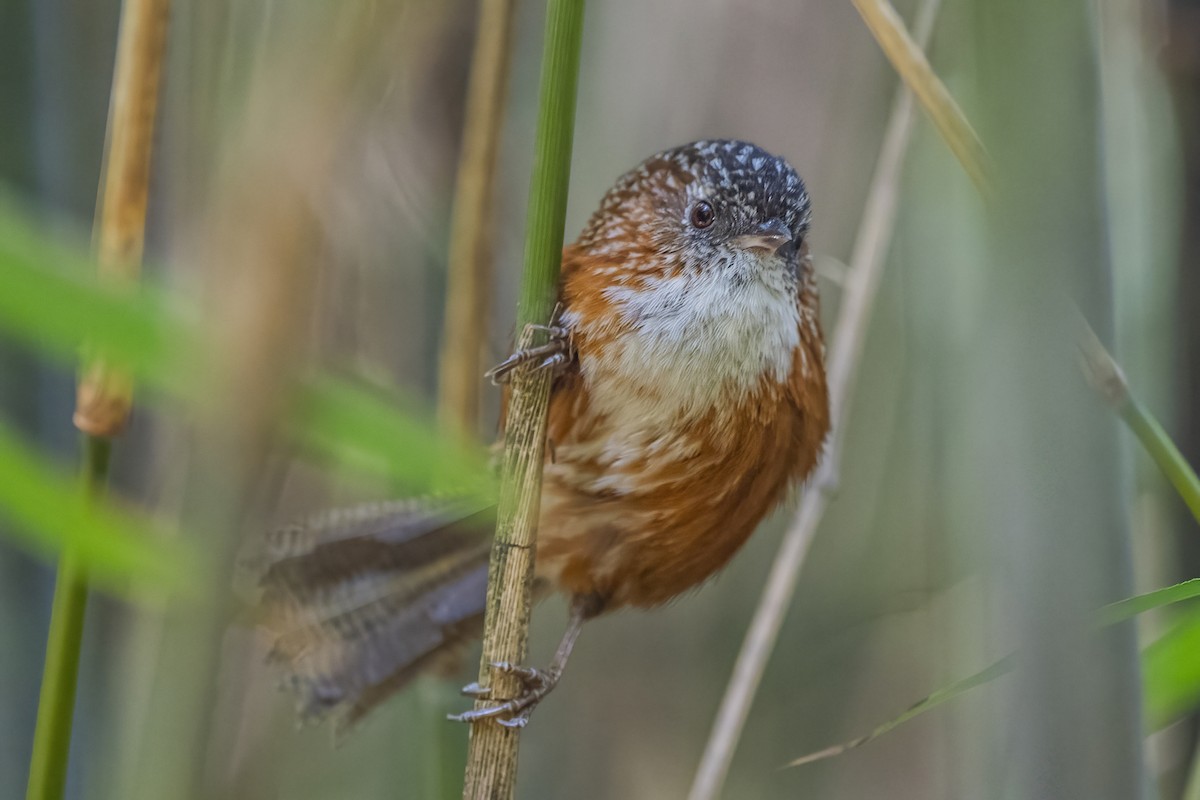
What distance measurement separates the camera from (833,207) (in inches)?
83.4

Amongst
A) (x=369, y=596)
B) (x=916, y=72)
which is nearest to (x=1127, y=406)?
(x=916, y=72)

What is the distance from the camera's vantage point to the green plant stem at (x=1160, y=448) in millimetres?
867

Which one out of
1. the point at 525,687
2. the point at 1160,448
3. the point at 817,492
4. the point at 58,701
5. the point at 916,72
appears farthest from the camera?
the point at 817,492

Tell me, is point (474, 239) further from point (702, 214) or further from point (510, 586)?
point (510, 586)

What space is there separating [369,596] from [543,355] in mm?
630

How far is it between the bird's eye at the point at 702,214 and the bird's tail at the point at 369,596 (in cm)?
51

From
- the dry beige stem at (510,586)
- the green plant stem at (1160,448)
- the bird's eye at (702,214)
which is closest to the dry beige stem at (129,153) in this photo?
the dry beige stem at (510,586)

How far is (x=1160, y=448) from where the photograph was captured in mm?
897

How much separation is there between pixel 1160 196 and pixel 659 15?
864mm

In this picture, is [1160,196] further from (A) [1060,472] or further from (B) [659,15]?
(A) [1060,472]

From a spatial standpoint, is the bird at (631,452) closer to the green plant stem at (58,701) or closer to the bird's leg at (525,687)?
the bird's leg at (525,687)

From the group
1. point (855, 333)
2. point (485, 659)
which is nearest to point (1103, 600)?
→ point (485, 659)

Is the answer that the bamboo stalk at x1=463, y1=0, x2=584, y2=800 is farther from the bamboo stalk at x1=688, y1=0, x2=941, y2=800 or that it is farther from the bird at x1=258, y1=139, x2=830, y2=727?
the bamboo stalk at x1=688, y1=0, x2=941, y2=800

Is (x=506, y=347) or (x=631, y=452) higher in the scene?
(x=506, y=347)
